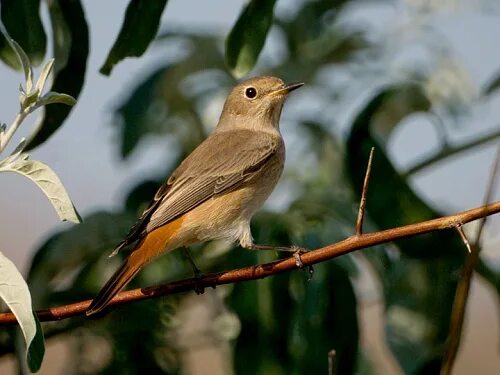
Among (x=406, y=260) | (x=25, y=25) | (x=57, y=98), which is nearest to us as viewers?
(x=57, y=98)

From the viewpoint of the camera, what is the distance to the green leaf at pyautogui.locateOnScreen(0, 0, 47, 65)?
3445mm

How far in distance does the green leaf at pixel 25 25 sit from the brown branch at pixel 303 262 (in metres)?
0.85

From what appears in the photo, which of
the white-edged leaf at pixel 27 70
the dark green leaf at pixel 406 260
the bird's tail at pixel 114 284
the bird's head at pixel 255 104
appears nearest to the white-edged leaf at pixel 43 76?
the white-edged leaf at pixel 27 70

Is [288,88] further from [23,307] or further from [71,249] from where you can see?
[23,307]

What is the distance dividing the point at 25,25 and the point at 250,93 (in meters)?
1.90

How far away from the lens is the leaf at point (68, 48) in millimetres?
3492

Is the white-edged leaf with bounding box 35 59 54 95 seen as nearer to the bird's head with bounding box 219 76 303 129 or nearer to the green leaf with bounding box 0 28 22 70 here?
the green leaf with bounding box 0 28 22 70

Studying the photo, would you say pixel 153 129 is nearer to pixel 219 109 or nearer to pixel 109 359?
pixel 219 109

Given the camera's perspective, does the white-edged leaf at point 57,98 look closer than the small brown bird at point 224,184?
Yes

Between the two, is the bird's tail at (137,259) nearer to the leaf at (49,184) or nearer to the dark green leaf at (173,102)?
the leaf at (49,184)

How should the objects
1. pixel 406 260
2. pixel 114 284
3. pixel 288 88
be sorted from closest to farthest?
pixel 114 284 → pixel 406 260 → pixel 288 88

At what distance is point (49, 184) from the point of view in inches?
109

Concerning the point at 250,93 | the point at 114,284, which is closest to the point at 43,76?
the point at 114,284

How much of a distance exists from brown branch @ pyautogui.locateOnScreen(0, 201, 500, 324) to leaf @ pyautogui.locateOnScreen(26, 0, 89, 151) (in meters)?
0.73
